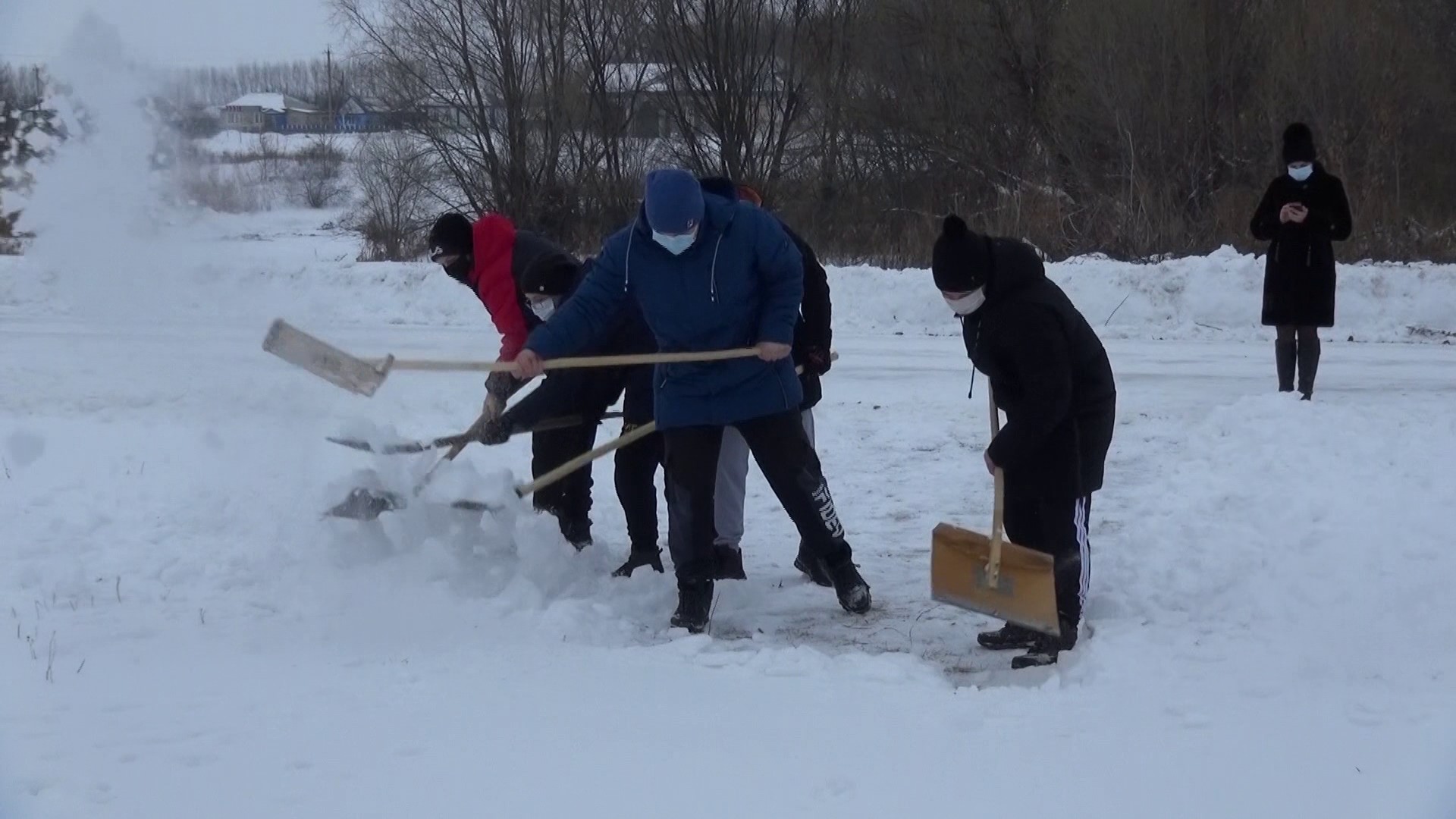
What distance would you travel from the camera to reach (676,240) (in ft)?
14.7

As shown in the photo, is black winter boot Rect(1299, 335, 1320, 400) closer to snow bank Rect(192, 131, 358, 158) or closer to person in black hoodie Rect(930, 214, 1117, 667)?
person in black hoodie Rect(930, 214, 1117, 667)

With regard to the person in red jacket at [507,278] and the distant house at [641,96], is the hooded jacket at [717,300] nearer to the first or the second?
the person in red jacket at [507,278]

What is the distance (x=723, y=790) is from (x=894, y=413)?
5552 mm

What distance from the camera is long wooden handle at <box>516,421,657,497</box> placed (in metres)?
5.10

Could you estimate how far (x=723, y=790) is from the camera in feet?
10.4

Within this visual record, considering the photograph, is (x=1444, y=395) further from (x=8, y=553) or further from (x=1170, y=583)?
(x=8, y=553)

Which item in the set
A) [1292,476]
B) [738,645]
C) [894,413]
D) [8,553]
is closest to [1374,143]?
[894,413]

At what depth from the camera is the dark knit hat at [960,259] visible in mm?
4203

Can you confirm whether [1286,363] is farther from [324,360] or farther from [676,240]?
[324,360]

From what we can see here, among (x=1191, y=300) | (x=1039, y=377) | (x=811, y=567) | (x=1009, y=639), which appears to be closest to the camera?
(x=1039, y=377)

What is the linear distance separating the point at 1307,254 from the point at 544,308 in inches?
180

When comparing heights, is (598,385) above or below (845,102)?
below

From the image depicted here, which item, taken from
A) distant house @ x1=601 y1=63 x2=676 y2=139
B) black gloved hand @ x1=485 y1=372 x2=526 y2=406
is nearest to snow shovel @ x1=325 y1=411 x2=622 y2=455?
black gloved hand @ x1=485 y1=372 x2=526 y2=406

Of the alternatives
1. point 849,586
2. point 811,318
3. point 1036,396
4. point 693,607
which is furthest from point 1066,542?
point 811,318
